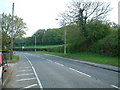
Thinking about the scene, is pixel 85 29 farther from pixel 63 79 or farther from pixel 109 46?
pixel 63 79

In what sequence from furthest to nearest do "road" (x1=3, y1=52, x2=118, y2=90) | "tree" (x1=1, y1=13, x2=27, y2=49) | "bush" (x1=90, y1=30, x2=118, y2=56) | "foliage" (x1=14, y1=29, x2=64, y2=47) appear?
"foliage" (x1=14, y1=29, x2=64, y2=47) < "tree" (x1=1, y1=13, x2=27, y2=49) < "bush" (x1=90, y1=30, x2=118, y2=56) < "road" (x1=3, y1=52, x2=118, y2=90)

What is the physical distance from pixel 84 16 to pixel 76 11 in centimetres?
207

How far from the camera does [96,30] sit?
3158 cm

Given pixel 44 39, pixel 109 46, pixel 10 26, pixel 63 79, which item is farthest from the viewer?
pixel 44 39

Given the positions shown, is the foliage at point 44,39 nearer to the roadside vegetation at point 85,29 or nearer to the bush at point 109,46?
the roadside vegetation at point 85,29

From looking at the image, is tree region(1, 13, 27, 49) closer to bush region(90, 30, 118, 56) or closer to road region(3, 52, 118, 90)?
bush region(90, 30, 118, 56)

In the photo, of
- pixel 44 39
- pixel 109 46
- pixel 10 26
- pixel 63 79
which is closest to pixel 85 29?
pixel 109 46

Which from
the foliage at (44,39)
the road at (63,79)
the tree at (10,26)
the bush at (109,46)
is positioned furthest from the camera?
the foliage at (44,39)

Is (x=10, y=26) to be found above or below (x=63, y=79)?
above

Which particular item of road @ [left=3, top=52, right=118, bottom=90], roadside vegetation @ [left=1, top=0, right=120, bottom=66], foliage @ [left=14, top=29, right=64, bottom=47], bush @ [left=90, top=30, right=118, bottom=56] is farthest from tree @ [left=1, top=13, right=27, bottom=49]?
foliage @ [left=14, top=29, right=64, bottom=47]

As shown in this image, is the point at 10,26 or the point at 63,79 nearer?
the point at 63,79

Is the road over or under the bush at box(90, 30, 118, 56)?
under

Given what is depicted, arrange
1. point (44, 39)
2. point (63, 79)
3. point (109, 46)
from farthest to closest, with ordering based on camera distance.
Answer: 1. point (44, 39)
2. point (109, 46)
3. point (63, 79)

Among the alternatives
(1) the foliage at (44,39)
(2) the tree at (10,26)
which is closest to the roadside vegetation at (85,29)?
(2) the tree at (10,26)
